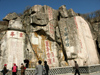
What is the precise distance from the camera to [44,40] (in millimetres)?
9117

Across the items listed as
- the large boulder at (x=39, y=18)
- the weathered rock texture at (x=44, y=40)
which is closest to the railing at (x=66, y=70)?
the weathered rock texture at (x=44, y=40)

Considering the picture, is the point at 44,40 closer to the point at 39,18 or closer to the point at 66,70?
the point at 39,18

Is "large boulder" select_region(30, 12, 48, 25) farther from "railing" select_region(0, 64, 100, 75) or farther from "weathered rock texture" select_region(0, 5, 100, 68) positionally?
"railing" select_region(0, 64, 100, 75)

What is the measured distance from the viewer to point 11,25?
348 inches

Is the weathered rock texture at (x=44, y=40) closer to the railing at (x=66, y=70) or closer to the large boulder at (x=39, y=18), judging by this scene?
the large boulder at (x=39, y=18)

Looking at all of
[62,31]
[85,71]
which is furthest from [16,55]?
[85,71]

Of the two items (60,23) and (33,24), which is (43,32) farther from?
(60,23)

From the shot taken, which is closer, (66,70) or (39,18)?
(66,70)

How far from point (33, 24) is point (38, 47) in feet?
6.62

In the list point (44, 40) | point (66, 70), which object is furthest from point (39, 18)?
point (66, 70)

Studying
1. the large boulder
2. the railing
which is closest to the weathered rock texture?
the large boulder

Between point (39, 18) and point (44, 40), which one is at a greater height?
point (39, 18)

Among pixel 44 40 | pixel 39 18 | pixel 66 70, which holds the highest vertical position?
pixel 39 18

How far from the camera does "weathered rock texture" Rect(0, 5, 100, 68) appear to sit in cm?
822
